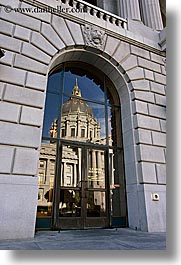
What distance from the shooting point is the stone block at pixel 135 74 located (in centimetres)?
837

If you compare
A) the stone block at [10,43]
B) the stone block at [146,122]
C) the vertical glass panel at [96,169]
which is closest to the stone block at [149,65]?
the stone block at [146,122]

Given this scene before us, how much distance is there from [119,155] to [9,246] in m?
5.04

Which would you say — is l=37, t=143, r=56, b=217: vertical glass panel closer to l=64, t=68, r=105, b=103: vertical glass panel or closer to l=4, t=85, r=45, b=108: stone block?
l=4, t=85, r=45, b=108: stone block

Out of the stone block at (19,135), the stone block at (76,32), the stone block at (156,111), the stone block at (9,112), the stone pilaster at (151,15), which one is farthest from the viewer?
the stone pilaster at (151,15)

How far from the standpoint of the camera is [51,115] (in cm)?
735

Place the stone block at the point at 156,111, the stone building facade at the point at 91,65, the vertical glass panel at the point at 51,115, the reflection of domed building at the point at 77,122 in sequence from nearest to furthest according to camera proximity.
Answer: the stone building facade at the point at 91,65
the vertical glass panel at the point at 51,115
the reflection of domed building at the point at 77,122
the stone block at the point at 156,111

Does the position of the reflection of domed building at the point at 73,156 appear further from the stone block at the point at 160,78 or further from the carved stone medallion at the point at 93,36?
the stone block at the point at 160,78

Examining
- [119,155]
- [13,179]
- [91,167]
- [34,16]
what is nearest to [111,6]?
[34,16]

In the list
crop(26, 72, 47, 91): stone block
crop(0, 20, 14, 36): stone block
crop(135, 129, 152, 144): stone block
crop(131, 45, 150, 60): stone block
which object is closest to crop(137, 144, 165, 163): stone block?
crop(135, 129, 152, 144): stone block

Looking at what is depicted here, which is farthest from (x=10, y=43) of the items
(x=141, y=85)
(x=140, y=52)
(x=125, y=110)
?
(x=140, y=52)

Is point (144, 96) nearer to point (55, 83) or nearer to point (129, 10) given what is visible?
point (55, 83)

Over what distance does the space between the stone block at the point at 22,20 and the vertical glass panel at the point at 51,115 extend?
2.38m

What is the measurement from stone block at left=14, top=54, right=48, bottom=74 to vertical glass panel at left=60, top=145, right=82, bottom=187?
2.68m

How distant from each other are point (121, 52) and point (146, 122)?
10.4 feet
